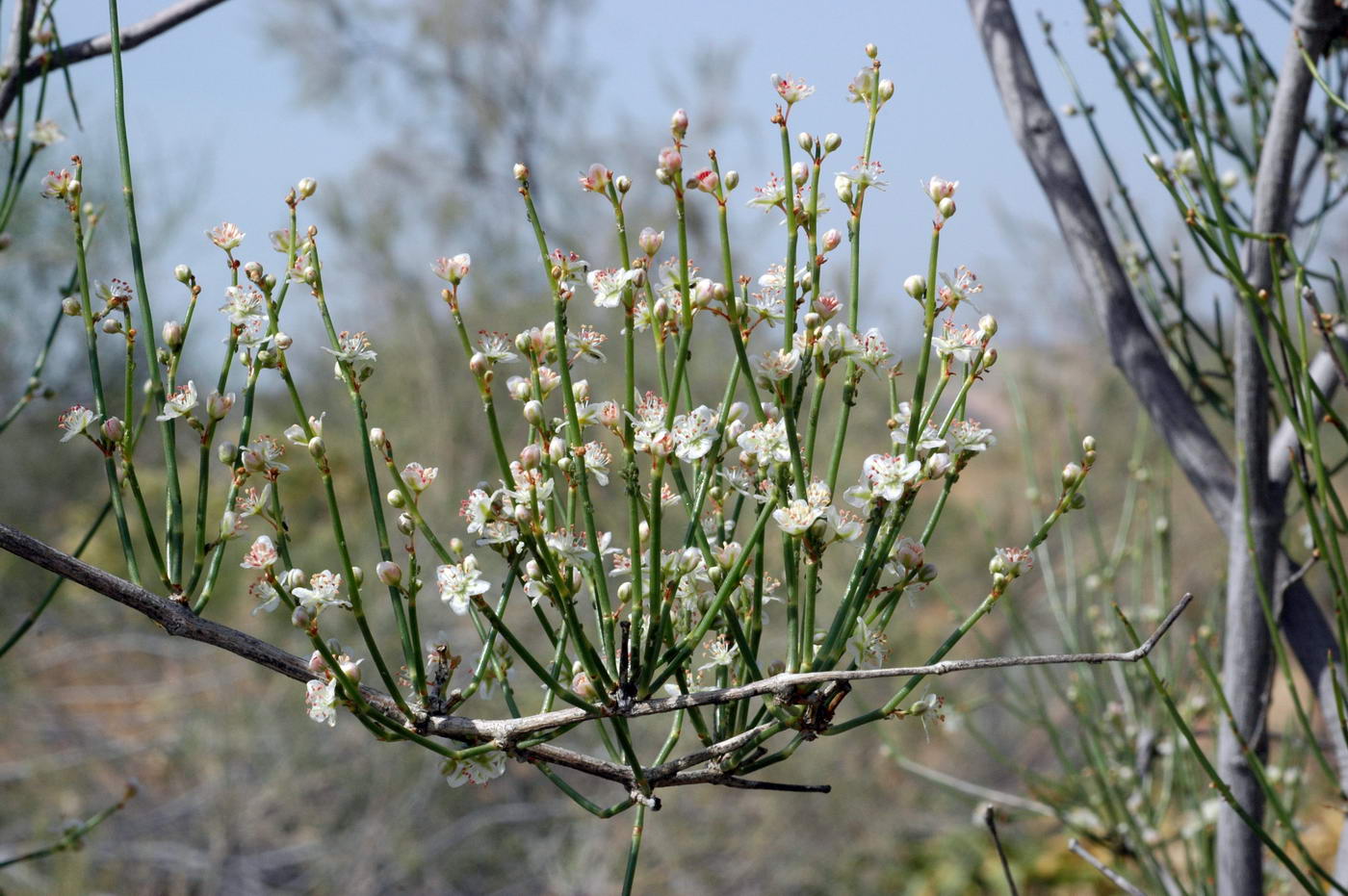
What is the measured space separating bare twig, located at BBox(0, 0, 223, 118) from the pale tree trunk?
4.67 ft

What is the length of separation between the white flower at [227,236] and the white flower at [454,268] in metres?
0.19

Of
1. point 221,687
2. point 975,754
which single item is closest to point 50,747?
point 221,687

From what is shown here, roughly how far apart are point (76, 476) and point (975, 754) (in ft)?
24.7

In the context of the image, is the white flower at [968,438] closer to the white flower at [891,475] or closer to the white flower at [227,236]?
the white flower at [891,475]

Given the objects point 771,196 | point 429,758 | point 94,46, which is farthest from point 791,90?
point 429,758

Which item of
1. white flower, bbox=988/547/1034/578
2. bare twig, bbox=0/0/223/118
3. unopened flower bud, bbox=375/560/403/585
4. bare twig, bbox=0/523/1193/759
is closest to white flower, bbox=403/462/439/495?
unopened flower bud, bbox=375/560/403/585

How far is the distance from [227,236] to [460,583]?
0.40m

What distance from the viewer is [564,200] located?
1165 cm

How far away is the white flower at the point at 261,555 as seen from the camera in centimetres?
94

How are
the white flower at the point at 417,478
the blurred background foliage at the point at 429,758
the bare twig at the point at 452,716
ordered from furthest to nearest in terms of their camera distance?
the blurred background foliage at the point at 429,758 → the white flower at the point at 417,478 → the bare twig at the point at 452,716

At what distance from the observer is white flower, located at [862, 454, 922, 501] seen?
895 millimetres

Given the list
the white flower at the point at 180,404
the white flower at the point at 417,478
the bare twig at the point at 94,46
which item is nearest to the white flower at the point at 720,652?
the white flower at the point at 417,478

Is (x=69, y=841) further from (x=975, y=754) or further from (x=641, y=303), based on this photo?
(x=975, y=754)

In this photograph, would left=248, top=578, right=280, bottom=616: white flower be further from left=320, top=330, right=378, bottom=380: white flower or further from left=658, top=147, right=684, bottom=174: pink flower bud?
left=658, top=147, right=684, bottom=174: pink flower bud
